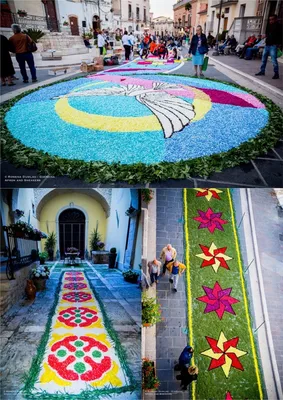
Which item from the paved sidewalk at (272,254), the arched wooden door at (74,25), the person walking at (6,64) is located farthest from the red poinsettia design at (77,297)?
the arched wooden door at (74,25)

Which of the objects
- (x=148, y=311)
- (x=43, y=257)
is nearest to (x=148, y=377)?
(x=148, y=311)

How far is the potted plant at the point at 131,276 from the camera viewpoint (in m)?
3.13

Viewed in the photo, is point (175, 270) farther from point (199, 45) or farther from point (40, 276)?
point (199, 45)

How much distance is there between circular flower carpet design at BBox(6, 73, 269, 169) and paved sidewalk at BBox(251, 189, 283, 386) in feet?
4.00

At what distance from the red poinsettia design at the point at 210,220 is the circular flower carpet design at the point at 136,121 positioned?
159cm

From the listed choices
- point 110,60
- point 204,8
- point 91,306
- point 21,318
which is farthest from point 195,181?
point 110,60

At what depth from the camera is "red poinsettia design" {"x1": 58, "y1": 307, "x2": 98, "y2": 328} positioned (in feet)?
9.77

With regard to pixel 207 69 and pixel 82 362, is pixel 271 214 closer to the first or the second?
pixel 82 362

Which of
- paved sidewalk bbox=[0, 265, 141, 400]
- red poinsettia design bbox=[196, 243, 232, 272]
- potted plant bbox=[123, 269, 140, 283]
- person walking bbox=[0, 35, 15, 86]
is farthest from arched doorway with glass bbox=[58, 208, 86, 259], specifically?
person walking bbox=[0, 35, 15, 86]

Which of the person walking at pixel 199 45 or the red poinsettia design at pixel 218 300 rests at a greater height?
the person walking at pixel 199 45

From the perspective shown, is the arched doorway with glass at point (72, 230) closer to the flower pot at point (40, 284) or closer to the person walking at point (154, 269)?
the flower pot at point (40, 284)

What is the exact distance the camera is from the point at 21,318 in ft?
9.71

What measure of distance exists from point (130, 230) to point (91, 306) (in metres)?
0.97

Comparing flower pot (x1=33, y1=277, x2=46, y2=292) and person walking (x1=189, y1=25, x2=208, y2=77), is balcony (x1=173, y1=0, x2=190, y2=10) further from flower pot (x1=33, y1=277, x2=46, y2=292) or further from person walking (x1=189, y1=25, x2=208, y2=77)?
flower pot (x1=33, y1=277, x2=46, y2=292)
